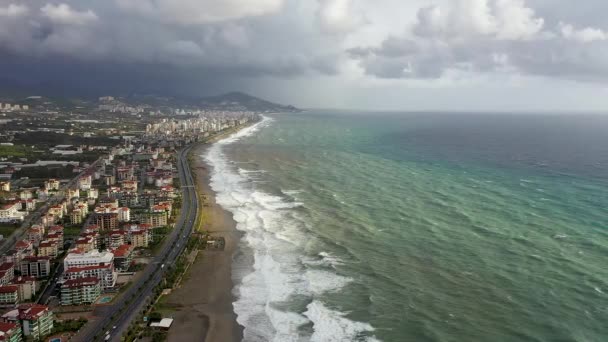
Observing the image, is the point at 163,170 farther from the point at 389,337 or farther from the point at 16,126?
the point at 16,126

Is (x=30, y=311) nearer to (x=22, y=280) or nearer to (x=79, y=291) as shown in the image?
(x=79, y=291)

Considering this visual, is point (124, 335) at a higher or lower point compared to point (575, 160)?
lower

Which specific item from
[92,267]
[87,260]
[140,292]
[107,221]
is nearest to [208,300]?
[140,292]

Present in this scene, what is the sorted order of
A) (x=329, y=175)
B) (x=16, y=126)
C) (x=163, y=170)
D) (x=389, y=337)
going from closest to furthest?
(x=389, y=337) → (x=329, y=175) → (x=163, y=170) → (x=16, y=126)

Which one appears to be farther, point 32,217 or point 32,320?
point 32,217

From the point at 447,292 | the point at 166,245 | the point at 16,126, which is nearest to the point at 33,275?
the point at 166,245

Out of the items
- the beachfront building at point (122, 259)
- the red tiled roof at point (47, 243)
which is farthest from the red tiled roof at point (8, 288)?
the red tiled roof at point (47, 243)

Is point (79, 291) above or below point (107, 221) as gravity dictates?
below

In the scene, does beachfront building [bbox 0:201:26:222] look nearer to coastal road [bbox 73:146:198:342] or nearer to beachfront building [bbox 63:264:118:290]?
coastal road [bbox 73:146:198:342]
